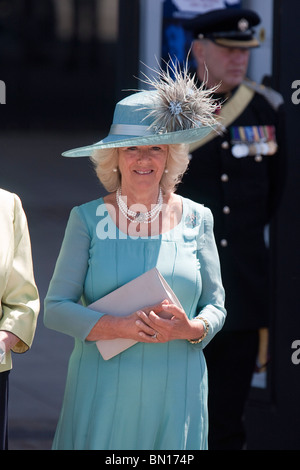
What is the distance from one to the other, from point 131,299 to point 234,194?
1181 millimetres

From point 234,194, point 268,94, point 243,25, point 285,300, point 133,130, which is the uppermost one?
point 243,25

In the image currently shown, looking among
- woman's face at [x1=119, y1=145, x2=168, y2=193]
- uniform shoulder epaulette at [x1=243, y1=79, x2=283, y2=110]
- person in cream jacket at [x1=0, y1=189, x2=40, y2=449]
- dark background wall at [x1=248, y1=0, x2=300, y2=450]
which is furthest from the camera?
dark background wall at [x1=248, y1=0, x2=300, y2=450]

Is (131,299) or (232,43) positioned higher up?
(232,43)

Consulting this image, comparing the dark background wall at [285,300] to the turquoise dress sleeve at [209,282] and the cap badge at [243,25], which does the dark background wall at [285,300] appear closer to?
the cap badge at [243,25]

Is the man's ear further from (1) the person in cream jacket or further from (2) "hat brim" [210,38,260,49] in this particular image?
(1) the person in cream jacket

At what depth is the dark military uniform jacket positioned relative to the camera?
14.0 ft

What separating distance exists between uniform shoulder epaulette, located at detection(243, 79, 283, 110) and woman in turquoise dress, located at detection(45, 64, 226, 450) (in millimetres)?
1087

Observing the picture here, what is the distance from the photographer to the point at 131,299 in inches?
126

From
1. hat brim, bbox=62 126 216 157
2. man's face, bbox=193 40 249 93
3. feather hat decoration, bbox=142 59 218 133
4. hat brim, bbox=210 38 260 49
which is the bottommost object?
hat brim, bbox=62 126 216 157

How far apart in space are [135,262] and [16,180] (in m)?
10.2

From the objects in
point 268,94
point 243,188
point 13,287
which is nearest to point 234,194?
point 243,188

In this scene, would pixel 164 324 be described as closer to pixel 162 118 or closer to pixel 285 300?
pixel 162 118

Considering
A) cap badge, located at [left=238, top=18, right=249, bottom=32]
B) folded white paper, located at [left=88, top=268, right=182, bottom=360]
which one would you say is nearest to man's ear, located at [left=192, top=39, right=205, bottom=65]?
cap badge, located at [left=238, top=18, right=249, bottom=32]
